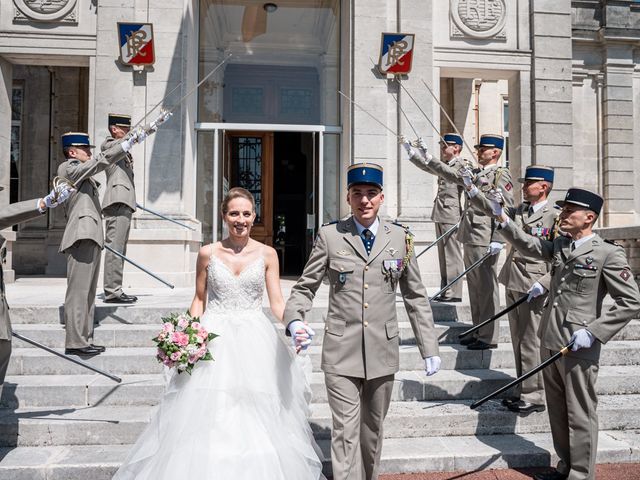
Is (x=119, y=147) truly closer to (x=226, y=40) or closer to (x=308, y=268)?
(x=308, y=268)

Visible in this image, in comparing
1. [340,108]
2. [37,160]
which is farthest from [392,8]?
[37,160]

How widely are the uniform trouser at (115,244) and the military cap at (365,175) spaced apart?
4374 mm

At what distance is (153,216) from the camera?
29.2 ft

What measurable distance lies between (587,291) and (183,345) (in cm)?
287

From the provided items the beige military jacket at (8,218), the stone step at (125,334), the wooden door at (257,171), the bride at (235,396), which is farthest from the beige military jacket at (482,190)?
the wooden door at (257,171)

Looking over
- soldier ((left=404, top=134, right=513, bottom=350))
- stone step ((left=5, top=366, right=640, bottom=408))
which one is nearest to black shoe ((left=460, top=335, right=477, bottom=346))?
soldier ((left=404, top=134, right=513, bottom=350))

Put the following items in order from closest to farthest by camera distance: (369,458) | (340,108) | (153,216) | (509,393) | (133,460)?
(133,460)
(369,458)
(509,393)
(153,216)
(340,108)

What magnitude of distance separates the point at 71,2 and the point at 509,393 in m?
9.60

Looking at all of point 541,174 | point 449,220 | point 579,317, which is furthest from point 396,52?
point 579,317

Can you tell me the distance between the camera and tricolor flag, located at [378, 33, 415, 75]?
9.24 metres

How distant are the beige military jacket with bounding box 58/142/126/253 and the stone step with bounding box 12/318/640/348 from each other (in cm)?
101

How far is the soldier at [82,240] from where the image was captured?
520cm

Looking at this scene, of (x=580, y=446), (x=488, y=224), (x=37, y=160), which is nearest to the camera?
(x=580, y=446)

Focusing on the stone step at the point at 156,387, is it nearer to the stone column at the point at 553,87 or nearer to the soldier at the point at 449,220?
the soldier at the point at 449,220
